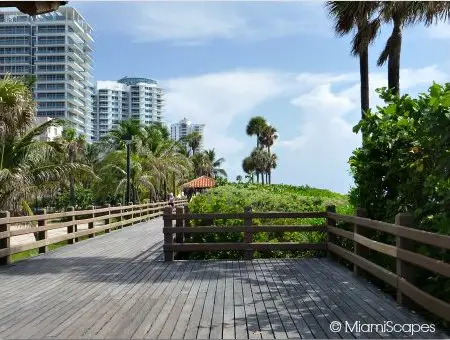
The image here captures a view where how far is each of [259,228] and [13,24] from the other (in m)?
169

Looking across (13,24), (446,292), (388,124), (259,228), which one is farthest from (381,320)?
(13,24)

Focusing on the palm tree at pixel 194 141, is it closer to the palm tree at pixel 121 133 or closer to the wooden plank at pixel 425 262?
the palm tree at pixel 121 133

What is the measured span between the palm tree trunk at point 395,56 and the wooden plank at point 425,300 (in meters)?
9.83

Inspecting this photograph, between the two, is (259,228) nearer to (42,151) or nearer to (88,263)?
(88,263)

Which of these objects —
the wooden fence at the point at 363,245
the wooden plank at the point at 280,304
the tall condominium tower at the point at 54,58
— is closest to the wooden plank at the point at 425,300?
the wooden fence at the point at 363,245

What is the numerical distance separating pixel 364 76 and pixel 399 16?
2197 millimetres

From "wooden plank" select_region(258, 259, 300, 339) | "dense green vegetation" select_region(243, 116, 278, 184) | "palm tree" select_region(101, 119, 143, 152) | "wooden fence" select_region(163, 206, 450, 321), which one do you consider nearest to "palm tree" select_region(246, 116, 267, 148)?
"dense green vegetation" select_region(243, 116, 278, 184)

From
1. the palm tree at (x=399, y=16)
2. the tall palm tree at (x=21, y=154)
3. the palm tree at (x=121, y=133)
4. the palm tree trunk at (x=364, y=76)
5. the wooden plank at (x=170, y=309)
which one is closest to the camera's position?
the wooden plank at (x=170, y=309)

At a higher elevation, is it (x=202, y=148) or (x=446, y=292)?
(x=202, y=148)

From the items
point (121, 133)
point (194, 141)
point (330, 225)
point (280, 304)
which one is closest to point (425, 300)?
point (280, 304)

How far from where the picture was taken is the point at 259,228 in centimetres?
1157

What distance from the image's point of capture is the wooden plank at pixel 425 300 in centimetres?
553

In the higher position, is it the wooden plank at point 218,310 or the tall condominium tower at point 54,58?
the tall condominium tower at point 54,58

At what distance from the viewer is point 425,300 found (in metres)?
6.02
